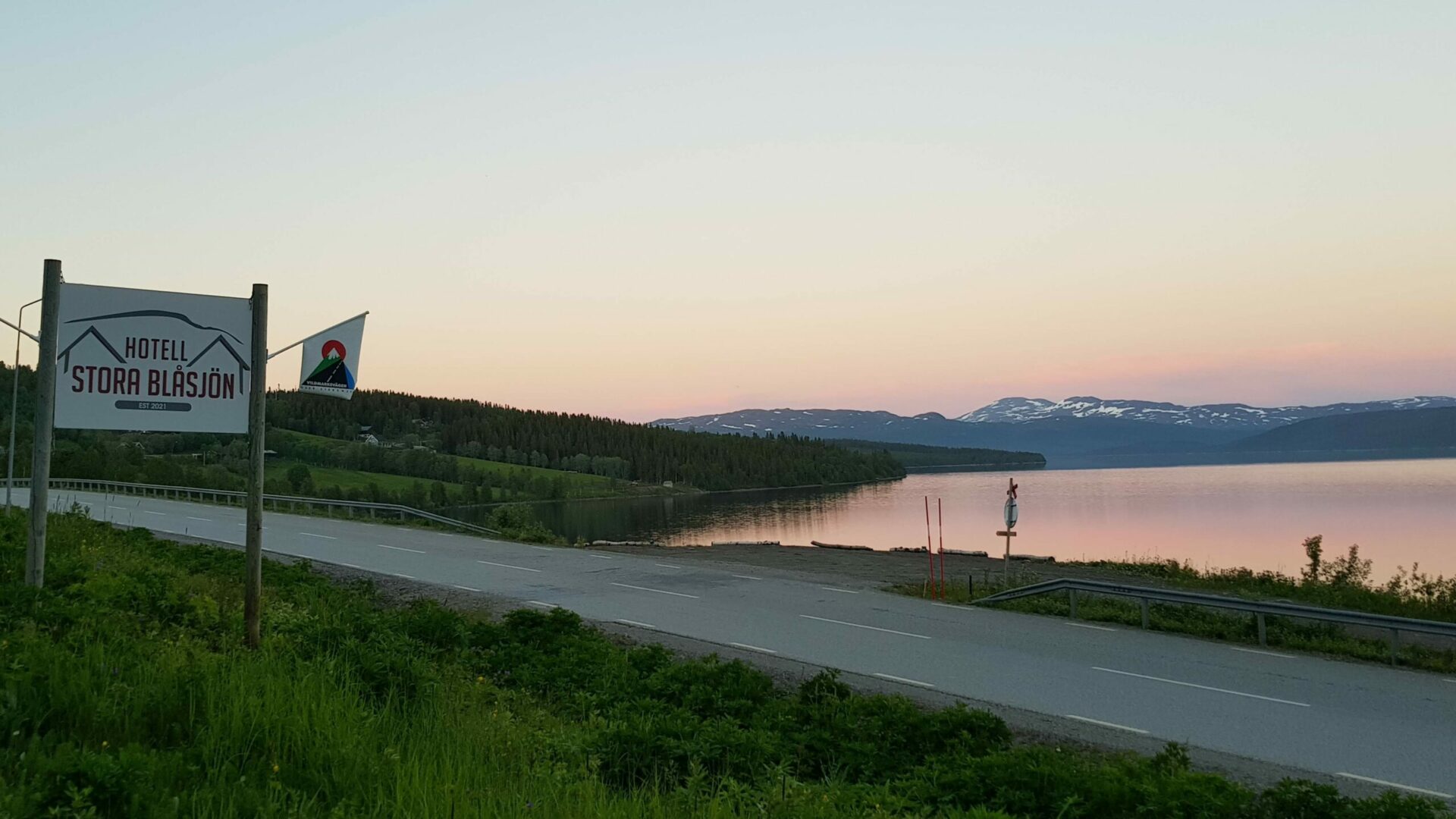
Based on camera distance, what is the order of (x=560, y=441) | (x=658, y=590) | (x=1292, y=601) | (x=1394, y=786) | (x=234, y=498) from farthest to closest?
(x=560, y=441) → (x=234, y=498) → (x=1292, y=601) → (x=658, y=590) → (x=1394, y=786)

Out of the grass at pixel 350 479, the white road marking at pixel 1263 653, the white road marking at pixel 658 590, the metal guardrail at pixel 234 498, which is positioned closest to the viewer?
the white road marking at pixel 1263 653

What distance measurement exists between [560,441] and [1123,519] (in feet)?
346

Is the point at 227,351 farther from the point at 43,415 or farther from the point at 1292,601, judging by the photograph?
the point at 1292,601

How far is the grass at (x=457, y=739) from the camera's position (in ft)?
15.2

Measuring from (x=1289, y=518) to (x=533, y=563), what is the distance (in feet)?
198

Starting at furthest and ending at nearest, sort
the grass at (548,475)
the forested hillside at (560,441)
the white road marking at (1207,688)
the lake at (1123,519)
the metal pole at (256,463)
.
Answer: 1. the forested hillside at (560,441)
2. the grass at (548,475)
3. the lake at (1123,519)
4. the white road marking at (1207,688)
5. the metal pole at (256,463)

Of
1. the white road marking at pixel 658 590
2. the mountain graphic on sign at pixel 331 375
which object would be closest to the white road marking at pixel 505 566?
the white road marking at pixel 658 590

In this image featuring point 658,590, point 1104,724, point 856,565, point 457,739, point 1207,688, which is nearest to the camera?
point 457,739

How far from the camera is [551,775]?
5453 mm

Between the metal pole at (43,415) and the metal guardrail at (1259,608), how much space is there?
49.0ft

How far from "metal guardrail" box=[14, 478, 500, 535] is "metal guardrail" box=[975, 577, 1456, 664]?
20.1 metres

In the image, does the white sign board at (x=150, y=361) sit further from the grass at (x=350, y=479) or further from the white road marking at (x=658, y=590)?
the grass at (x=350, y=479)

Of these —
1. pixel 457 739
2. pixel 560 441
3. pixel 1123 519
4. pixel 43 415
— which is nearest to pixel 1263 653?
pixel 457 739

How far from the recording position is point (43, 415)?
29.5ft
